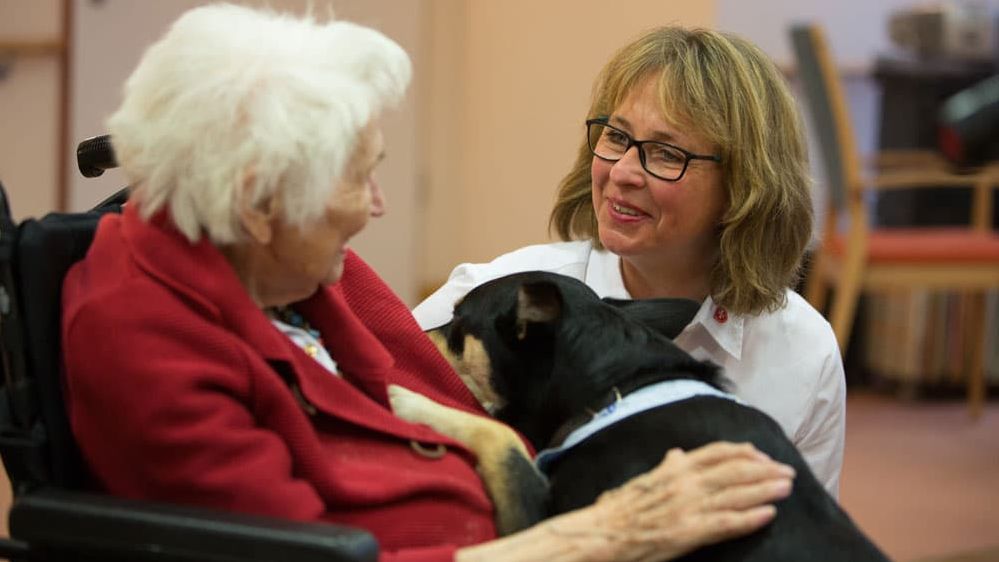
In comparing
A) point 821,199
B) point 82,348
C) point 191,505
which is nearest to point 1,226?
point 82,348

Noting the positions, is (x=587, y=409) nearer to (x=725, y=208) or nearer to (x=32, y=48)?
(x=725, y=208)

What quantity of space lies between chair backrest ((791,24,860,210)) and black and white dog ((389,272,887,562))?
270 cm

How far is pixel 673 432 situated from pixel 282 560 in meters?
0.54

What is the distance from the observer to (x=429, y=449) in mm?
1503

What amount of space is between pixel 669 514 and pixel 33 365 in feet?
2.32

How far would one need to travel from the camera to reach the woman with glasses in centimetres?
195

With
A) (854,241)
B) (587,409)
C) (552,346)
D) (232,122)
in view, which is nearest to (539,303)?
(552,346)

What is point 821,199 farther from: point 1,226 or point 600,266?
point 1,226

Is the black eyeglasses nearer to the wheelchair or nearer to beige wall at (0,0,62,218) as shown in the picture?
the wheelchair

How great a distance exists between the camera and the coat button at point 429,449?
148cm

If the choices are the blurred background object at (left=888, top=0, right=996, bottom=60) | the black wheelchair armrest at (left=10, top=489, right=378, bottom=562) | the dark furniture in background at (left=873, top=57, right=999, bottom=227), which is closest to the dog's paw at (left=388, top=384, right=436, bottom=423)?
the black wheelchair armrest at (left=10, top=489, right=378, bottom=562)

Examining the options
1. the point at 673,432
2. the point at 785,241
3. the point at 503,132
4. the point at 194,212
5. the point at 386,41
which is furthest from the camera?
the point at 503,132

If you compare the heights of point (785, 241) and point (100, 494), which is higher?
point (785, 241)

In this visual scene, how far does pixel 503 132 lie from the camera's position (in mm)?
4773
